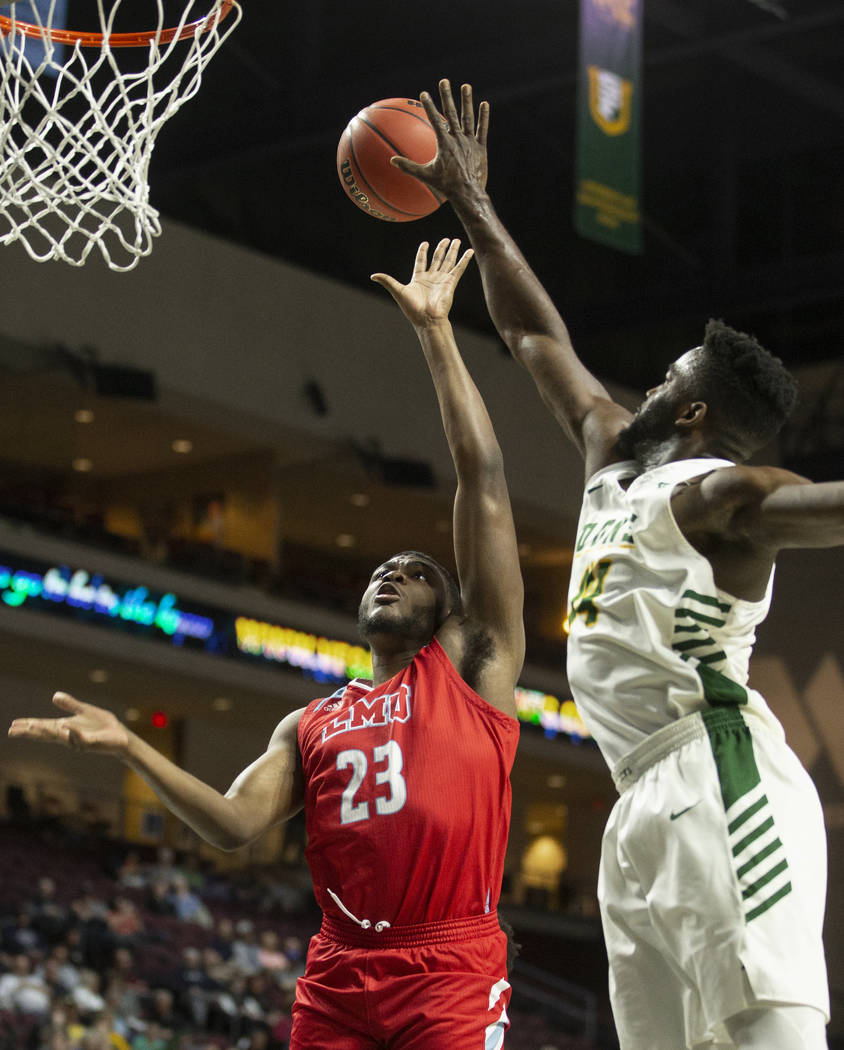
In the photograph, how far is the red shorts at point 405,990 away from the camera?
322 cm

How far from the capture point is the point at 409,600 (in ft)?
12.1

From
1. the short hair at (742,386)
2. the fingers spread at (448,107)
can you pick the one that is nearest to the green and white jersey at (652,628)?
the short hair at (742,386)

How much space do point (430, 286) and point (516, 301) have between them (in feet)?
1.31

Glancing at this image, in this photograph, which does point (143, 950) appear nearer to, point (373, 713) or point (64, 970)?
point (64, 970)

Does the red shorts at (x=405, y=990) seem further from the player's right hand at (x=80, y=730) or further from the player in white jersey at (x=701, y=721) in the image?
the player's right hand at (x=80, y=730)

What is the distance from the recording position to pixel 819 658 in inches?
829

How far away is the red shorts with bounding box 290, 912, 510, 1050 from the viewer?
3.22 metres

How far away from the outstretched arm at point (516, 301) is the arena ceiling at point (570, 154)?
9587 millimetres

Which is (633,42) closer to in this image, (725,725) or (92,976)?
(92,976)

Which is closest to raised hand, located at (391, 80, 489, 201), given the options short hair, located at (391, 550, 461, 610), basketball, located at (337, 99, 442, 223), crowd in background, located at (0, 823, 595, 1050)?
basketball, located at (337, 99, 442, 223)

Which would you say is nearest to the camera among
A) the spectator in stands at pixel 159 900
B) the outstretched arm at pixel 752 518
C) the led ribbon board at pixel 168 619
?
the outstretched arm at pixel 752 518

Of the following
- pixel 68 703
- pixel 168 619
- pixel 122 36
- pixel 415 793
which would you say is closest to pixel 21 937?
pixel 168 619

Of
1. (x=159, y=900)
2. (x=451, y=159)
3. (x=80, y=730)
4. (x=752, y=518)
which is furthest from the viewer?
(x=159, y=900)

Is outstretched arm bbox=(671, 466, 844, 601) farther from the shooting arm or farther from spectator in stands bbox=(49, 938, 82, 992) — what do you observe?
spectator in stands bbox=(49, 938, 82, 992)
